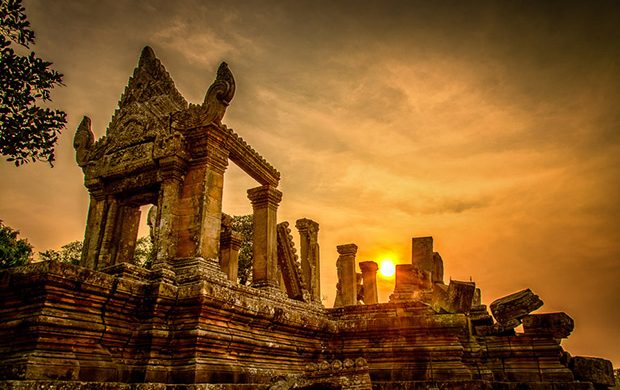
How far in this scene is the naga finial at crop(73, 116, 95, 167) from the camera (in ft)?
27.0

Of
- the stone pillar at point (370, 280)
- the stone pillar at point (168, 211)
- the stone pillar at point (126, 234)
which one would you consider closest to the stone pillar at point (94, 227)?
the stone pillar at point (126, 234)

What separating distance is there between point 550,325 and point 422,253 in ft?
18.2

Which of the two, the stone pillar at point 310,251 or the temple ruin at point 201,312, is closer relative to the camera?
the temple ruin at point 201,312

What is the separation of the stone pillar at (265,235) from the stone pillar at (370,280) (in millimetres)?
11827

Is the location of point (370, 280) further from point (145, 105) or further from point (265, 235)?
point (145, 105)

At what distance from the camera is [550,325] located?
8.92m

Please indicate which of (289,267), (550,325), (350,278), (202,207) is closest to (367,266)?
(350,278)

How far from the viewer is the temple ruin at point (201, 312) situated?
445cm

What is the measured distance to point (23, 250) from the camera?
1775 cm

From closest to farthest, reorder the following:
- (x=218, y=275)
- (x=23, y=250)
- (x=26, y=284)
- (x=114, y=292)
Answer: (x=26, y=284), (x=114, y=292), (x=218, y=275), (x=23, y=250)

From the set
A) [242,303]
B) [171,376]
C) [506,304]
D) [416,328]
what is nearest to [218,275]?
[242,303]

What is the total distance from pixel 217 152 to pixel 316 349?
3742 mm

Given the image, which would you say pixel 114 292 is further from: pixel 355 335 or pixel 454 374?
pixel 454 374

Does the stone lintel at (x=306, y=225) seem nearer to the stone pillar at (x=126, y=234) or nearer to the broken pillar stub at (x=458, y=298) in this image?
the broken pillar stub at (x=458, y=298)
